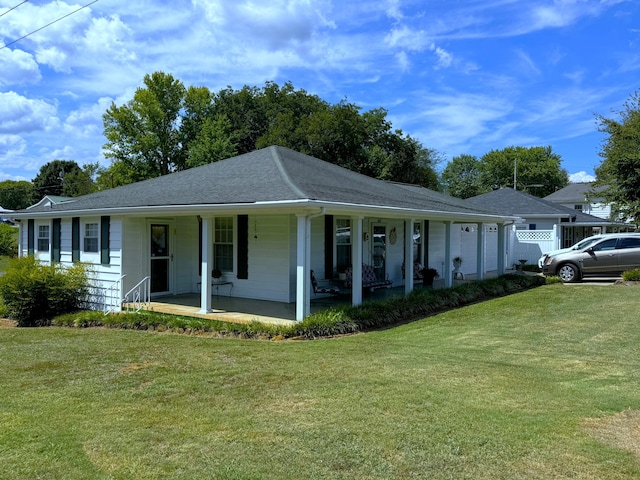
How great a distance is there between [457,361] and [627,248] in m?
13.1

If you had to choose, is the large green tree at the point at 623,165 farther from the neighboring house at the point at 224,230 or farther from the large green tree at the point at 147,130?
the large green tree at the point at 147,130

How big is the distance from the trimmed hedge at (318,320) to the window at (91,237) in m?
2.08

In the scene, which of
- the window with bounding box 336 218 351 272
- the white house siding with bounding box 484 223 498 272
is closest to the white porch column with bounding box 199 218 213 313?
the window with bounding box 336 218 351 272

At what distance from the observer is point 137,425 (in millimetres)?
4379

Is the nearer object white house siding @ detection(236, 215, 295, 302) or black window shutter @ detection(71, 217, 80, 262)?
white house siding @ detection(236, 215, 295, 302)

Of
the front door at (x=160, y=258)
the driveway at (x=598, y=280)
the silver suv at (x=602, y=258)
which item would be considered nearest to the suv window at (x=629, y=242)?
the silver suv at (x=602, y=258)

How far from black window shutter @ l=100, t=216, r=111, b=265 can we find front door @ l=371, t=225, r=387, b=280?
24.2ft

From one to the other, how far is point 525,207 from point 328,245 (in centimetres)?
1557

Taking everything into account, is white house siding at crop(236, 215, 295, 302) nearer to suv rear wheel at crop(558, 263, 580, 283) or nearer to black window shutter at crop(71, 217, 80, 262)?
black window shutter at crop(71, 217, 80, 262)

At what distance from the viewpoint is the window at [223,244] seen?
13188 mm

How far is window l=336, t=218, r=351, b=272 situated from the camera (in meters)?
13.7

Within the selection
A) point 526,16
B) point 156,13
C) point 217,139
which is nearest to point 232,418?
point 156,13

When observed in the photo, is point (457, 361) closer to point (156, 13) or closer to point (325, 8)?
point (325, 8)

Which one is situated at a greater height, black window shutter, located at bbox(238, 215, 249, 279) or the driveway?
black window shutter, located at bbox(238, 215, 249, 279)
